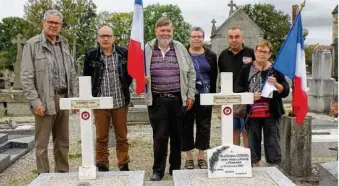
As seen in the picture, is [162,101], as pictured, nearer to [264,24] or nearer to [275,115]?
[275,115]

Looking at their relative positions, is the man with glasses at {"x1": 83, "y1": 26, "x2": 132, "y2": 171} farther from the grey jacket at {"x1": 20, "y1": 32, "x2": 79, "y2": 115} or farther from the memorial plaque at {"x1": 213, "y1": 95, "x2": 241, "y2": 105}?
the memorial plaque at {"x1": 213, "y1": 95, "x2": 241, "y2": 105}

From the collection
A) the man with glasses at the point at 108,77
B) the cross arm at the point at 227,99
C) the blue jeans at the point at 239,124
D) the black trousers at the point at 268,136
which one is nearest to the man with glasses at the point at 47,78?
the man with glasses at the point at 108,77

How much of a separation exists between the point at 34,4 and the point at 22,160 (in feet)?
81.5

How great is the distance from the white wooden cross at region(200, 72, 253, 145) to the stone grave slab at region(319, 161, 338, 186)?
1.11 meters

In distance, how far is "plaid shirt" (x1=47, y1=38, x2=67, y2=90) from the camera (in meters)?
4.24

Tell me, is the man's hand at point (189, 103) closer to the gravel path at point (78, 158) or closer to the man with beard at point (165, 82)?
the man with beard at point (165, 82)

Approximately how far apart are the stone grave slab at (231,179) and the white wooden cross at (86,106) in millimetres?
905

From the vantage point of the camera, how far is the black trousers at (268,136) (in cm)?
449

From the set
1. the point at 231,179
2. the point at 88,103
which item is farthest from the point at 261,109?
the point at 88,103

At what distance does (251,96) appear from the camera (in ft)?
12.9

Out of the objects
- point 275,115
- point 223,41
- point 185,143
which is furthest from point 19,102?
point 275,115

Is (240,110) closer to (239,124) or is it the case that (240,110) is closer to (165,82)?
(239,124)

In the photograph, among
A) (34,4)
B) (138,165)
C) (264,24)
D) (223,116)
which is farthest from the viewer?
(264,24)

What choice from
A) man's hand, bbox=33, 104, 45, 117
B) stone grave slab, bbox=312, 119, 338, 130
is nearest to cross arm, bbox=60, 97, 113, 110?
man's hand, bbox=33, 104, 45, 117
